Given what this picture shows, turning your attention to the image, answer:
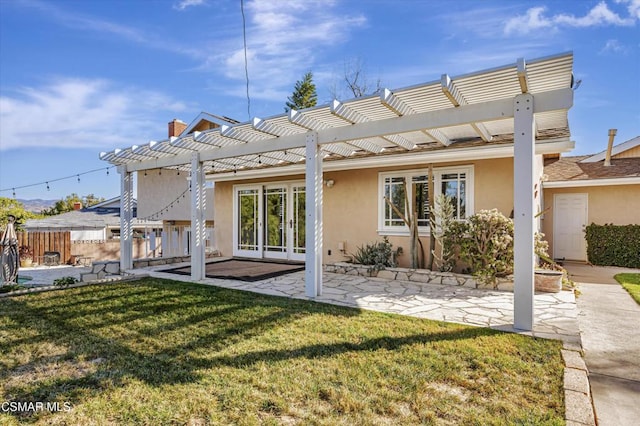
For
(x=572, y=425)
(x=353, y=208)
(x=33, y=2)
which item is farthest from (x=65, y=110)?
(x=572, y=425)

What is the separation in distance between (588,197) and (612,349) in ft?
32.7

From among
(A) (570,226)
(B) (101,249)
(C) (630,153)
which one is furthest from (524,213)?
(B) (101,249)

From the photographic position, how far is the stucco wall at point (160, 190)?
12.3 meters

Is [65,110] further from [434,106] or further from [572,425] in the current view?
[572,425]

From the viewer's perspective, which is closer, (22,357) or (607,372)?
(607,372)

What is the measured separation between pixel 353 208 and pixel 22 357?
820 centimetres

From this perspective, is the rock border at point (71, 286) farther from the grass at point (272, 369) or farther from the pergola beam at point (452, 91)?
the pergola beam at point (452, 91)

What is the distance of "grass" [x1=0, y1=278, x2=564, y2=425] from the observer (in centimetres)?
279

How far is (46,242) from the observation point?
13.3 m

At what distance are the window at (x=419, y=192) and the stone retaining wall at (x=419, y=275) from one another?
56.8 inches

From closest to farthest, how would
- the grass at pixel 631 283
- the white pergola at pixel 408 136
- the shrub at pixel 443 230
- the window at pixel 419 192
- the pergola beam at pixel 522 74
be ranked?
the pergola beam at pixel 522 74, the white pergola at pixel 408 136, the grass at pixel 631 283, the shrub at pixel 443 230, the window at pixel 419 192

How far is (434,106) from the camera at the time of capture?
5.54m
